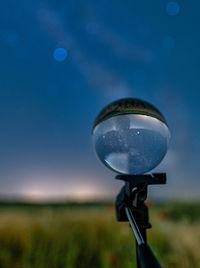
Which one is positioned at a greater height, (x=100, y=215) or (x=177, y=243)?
(x=100, y=215)

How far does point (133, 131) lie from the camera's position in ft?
2.88

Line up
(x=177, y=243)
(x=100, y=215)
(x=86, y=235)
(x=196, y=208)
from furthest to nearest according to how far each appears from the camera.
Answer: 1. (x=196, y=208)
2. (x=100, y=215)
3. (x=86, y=235)
4. (x=177, y=243)

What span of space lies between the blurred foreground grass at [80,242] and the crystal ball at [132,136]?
1860mm

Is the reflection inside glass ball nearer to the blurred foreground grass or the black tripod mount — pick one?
the black tripod mount

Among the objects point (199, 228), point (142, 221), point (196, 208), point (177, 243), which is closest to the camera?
point (142, 221)

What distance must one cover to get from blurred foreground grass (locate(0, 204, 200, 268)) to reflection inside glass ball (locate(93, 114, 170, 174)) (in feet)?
6.10

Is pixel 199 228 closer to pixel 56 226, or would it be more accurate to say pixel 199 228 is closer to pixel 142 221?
pixel 56 226

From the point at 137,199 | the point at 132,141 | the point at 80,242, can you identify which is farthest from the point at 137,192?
the point at 80,242

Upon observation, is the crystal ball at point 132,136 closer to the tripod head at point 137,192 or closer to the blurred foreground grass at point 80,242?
the tripod head at point 137,192

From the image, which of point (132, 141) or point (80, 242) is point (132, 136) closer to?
point (132, 141)

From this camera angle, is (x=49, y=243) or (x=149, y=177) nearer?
(x=149, y=177)

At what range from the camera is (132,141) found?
0.89 m

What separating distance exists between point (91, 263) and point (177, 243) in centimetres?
94

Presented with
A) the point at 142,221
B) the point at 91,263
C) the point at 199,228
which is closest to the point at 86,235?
the point at 91,263
